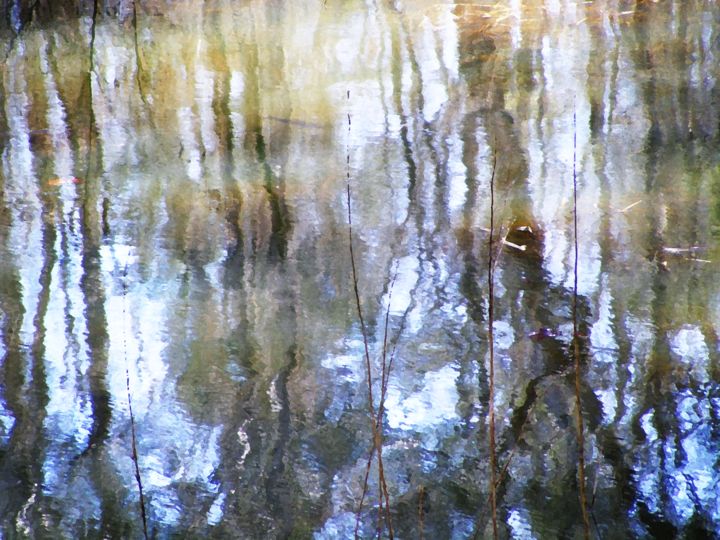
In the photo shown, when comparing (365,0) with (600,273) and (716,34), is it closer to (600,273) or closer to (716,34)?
(716,34)

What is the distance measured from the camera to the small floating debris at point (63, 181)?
263 cm

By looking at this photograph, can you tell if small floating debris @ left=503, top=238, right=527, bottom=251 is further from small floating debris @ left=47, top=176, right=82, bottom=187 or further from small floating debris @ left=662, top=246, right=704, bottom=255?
small floating debris @ left=47, top=176, right=82, bottom=187

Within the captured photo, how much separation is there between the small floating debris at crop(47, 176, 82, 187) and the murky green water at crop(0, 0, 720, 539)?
0.10 ft

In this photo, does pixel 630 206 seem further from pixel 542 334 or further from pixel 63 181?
pixel 63 181

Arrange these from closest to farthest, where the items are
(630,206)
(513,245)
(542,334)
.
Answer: (542,334) < (513,245) < (630,206)

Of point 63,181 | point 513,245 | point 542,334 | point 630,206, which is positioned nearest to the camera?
point 542,334

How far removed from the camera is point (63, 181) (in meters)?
2.65

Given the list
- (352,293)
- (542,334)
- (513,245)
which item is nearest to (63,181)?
(352,293)

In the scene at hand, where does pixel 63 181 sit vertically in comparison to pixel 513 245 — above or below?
above

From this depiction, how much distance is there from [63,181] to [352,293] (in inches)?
44.5

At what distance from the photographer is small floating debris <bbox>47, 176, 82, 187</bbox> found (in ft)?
8.64

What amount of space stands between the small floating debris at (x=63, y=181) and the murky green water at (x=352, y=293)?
0.10 ft

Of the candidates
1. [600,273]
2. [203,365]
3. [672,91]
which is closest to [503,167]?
[600,273]

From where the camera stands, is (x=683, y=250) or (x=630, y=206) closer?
(x=683, y=250)
